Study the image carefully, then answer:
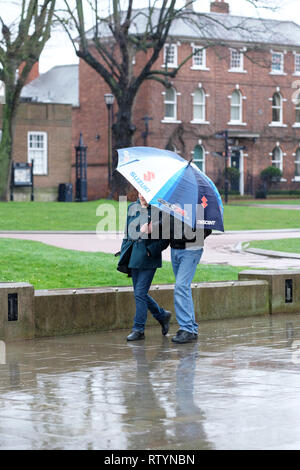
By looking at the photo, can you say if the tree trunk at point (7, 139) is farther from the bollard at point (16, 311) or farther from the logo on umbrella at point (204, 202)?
the logo on umbrella at point (204, 202)

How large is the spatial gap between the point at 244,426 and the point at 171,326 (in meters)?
5.53

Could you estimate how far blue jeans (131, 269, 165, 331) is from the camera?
10.2 meters

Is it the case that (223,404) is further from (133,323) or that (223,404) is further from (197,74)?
(197,74)

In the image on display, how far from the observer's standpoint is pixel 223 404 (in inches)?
271

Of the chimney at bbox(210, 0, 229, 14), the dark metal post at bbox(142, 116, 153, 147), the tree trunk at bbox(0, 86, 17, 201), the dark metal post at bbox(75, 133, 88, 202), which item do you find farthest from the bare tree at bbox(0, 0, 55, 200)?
the chimney at bbox(210, 0, 229, 14)

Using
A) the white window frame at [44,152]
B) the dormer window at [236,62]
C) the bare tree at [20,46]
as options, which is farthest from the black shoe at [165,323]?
the dormer window at [236,62]

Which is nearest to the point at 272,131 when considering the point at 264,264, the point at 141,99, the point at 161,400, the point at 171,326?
the point at 141,99

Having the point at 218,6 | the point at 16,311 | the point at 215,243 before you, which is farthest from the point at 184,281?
the point at 218,6

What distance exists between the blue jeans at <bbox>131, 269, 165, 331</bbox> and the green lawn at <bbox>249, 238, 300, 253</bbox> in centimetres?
1233

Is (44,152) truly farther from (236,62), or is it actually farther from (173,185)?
(173,185)

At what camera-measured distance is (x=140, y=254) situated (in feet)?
33.3

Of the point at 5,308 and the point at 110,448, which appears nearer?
the point at 110,448

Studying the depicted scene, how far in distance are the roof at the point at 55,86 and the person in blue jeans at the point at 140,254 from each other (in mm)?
56733

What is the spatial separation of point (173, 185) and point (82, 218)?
2309 cm
